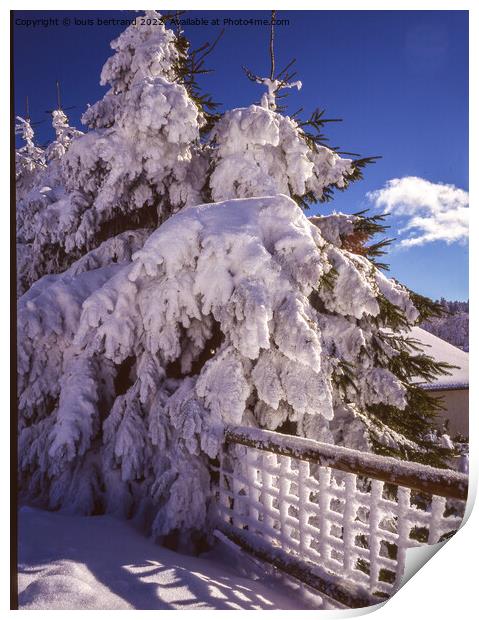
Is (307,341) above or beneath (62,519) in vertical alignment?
above

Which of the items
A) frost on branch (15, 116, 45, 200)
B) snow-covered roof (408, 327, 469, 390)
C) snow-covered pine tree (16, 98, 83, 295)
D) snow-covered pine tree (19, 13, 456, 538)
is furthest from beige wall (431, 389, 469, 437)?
snow-covered pine tree (16, 98, 83, 295)

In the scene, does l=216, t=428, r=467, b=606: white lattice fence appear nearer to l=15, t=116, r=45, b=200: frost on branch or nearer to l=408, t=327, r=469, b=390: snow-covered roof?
l=408, t=327, r=469, b=390: snow-covered roof

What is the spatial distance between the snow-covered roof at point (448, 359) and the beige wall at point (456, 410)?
7cm

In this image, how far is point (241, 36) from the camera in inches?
114

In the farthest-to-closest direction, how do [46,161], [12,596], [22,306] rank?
[46,161], [22,306], [12,596]

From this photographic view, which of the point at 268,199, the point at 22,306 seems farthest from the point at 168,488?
the point at 268,199

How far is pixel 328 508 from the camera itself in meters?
2.33

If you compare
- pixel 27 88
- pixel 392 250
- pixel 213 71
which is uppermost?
pixel 213 71

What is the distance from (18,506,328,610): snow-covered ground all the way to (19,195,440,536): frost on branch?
0.30 meters

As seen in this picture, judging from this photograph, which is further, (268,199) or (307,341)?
(268,199)

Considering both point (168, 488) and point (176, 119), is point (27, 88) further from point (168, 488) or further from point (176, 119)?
point (168, 488)

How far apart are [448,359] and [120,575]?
3135 mm

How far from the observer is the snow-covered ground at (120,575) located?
2119 mm

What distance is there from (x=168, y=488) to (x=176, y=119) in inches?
121
